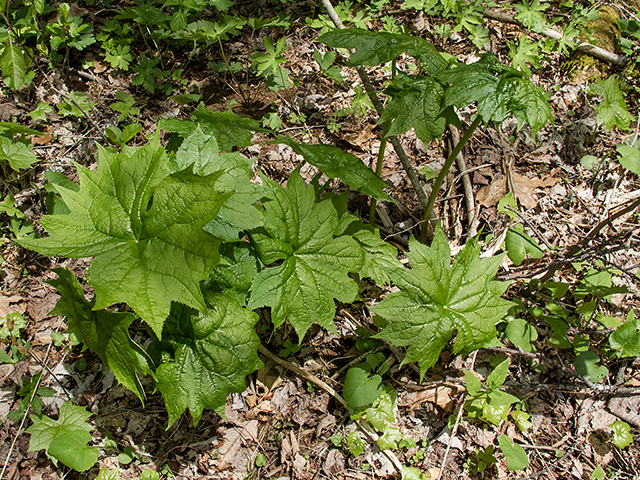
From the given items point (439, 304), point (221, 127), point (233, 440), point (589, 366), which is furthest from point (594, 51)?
point (233, 440)

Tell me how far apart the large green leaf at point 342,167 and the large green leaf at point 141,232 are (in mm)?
748

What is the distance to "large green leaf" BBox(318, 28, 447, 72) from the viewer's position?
2.03m

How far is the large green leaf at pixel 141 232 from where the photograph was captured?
58.7 inches

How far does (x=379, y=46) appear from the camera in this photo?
6.75ft

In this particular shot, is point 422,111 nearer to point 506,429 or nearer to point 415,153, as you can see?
point 415,153

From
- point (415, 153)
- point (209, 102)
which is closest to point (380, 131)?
point (415, 153)

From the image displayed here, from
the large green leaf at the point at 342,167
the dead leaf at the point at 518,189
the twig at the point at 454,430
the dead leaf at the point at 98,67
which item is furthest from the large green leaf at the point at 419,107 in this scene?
the dead leaf at the point at 98,67

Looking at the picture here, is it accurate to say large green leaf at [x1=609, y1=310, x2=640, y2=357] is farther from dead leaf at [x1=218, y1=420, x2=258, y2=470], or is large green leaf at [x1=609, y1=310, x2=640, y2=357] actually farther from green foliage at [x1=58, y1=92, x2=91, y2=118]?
green foliage at [x1=58, y1=92, x2=91, y2=118]

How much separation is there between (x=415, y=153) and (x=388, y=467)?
228cm

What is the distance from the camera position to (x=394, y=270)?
221cm

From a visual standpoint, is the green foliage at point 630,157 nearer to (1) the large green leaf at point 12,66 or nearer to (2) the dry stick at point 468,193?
(2) the dry stick at point 468,193

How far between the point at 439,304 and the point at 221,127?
1.52 meters

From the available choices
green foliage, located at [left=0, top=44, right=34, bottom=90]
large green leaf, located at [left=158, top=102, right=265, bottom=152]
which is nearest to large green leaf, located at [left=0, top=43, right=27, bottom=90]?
green foliage, located at [left=0, top=44, right=34, bottom=90]

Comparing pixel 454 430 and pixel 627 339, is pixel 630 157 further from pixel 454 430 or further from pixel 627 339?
pixel 454 430
